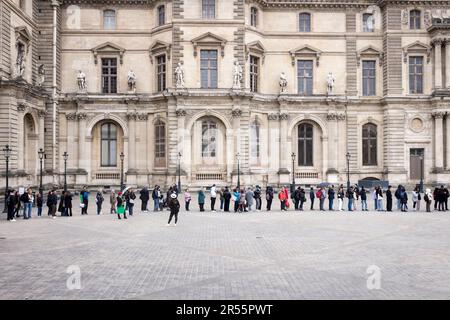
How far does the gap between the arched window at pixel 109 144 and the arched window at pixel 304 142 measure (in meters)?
17.7

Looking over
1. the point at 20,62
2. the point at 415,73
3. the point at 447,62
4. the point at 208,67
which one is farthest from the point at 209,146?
the point at 447,62

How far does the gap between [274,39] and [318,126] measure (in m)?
9.33

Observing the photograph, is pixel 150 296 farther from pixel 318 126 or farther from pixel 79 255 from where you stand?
pixel 318 126

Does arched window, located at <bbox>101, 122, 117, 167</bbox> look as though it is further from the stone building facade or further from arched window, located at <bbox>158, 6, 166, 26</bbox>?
arched window, located at <bbox>158, 6, 166, 26</bbox>

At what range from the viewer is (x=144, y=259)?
1460 cm

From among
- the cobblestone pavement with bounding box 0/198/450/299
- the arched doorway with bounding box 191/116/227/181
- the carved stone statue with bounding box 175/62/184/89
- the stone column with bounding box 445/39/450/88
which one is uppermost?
the stone column with bounding box 445/39/450/88

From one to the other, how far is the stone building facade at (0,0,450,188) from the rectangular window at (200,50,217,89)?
0.12 meters

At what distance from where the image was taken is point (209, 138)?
44125mm

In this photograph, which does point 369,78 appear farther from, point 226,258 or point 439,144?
point 226,258

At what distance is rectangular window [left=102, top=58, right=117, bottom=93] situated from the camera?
154 ft

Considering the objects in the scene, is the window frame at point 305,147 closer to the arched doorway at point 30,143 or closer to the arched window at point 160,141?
the arched window at point 160,141

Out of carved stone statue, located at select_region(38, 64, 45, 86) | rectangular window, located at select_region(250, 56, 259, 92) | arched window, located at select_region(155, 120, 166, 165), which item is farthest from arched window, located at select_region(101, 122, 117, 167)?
rectangular window, located at select_region(250, 56, 259, 92)

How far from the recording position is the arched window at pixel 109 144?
47.0 metres

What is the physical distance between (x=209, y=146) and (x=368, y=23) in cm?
1979
